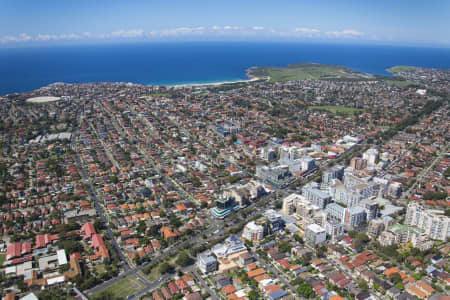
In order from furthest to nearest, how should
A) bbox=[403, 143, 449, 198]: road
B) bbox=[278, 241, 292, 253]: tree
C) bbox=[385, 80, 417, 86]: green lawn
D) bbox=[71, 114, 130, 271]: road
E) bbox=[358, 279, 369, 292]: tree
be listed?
bbox=[385, 80, 417, 86]: green lawn → bbox=[403, 143, 449, 198]: road → bbox=[278, 241, 292, 253]: tree → bbox=[71, 114, 130, 271]: road → bbox=[358, 279, 369, 292]: tree

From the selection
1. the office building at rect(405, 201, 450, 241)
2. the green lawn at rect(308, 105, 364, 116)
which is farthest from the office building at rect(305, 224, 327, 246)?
the green lawn at rect(308, 105, 364, 116)

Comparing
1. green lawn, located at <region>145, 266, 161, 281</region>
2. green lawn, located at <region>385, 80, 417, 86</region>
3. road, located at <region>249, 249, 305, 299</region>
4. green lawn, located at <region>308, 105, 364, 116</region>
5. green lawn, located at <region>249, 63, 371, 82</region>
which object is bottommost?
road, located at <region>249, 249, 305, 299</region>

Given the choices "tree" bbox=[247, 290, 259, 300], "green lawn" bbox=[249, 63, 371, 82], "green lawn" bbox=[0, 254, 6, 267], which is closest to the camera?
"tree" bbox=[247, 290, 259, 300]

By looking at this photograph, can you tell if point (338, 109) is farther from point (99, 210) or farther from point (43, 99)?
point (43, 99)

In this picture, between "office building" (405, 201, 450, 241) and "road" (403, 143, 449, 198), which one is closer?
"office building" (405, 201, 450, 241)

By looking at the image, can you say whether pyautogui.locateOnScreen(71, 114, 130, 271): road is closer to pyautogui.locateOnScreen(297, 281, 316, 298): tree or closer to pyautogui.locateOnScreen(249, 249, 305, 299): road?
pyautogui.locateOnScreen(249, 249, 305, 299): road

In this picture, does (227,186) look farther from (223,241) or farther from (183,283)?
(183,283)
